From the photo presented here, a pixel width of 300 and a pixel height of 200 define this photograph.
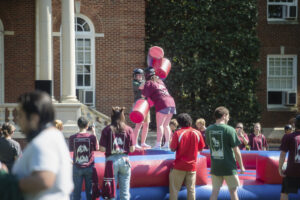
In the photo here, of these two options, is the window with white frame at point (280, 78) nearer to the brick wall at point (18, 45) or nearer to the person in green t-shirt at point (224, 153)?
the brick wall at point (18, 45)

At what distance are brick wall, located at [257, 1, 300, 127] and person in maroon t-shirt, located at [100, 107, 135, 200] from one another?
41.2ft

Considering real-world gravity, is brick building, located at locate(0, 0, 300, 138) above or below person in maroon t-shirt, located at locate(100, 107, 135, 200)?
above

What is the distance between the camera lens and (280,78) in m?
19.2

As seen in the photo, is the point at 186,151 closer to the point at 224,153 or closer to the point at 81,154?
the point at 224,153

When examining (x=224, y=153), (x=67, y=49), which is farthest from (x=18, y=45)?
(x=224, y=153)

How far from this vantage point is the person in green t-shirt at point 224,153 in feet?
22.6

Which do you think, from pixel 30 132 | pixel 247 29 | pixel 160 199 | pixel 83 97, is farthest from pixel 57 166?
pixel 247 29

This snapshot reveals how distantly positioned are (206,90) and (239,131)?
6.02 m

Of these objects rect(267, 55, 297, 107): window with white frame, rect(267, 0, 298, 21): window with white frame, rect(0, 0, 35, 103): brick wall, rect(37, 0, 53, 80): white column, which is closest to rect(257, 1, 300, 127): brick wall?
rect(267, 55, 297, 107): window with white frame

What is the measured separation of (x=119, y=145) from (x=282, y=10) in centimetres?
1434

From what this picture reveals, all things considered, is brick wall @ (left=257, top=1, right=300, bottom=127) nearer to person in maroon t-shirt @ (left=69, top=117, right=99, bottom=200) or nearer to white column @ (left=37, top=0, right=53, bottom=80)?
white column @ (left=37, top=0, right=53, bottom=80)

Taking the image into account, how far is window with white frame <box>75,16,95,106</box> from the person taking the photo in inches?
674

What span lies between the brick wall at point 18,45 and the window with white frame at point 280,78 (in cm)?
970

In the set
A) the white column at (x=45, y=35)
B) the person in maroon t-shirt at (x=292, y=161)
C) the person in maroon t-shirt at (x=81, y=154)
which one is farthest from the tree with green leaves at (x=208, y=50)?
the person in maroon t-shirt at (x=292, y=161)
